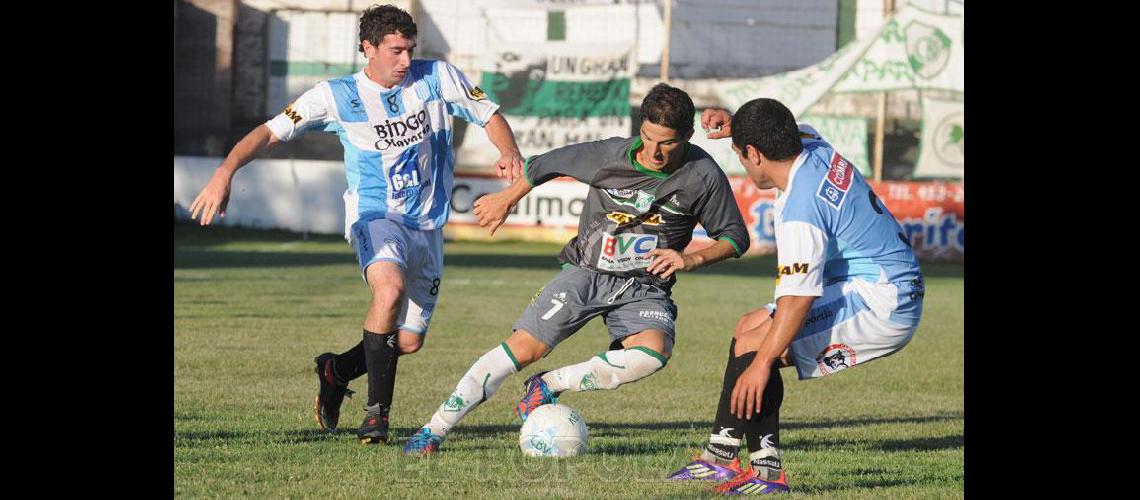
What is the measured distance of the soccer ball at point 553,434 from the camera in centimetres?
719

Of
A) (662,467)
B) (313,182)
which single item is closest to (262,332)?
(662,467)

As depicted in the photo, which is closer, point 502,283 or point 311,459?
point 311,459

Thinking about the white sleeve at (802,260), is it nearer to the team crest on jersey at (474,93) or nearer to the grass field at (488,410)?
the grass field at (488,410)

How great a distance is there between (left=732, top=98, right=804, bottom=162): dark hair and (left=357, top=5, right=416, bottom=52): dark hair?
2351 mm

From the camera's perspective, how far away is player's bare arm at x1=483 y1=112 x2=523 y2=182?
7.50 m

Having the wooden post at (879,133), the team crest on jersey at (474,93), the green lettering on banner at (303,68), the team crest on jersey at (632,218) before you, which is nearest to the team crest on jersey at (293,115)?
the team crest on jersey at (474,93)

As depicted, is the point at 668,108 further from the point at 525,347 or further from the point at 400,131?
the point at 400,131

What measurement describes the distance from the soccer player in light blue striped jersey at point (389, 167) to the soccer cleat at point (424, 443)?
417 millimetres

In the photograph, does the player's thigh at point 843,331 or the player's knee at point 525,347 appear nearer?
the player's thigh at point 843,331

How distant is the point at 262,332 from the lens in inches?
518

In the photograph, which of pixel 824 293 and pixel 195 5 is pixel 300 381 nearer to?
pixel 824 293

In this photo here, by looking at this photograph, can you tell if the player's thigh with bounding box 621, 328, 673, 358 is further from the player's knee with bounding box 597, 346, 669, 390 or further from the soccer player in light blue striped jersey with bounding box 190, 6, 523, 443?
the soccer player in light blue striped jersey with bounding box 190, 6, 523, 443

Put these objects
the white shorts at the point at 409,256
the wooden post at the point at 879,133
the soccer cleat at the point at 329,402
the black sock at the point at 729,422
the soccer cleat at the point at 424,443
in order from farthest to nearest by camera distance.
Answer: the wooden post at the point at 879,133, the soccer cleat at the point at 329,402, the white shorts at the point at 409,256, the soccer cleat at the point at 424,443, the black sock at the point at 729,422

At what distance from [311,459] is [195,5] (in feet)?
92.7
